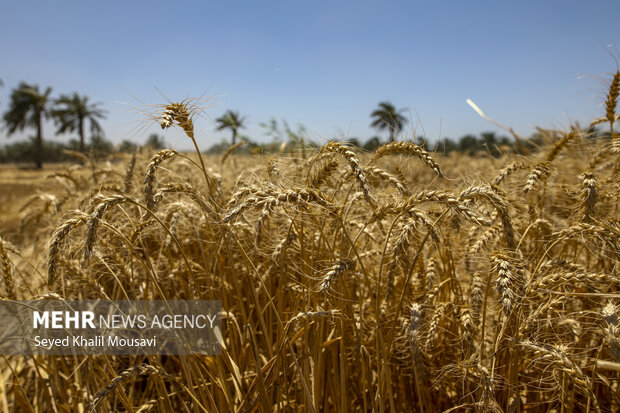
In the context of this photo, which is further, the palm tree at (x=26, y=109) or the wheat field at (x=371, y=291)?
the palm tree at (x=26, y=109)

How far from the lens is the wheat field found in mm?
1385

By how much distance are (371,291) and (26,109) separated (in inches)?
1602

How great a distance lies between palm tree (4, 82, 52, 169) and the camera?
3116cm

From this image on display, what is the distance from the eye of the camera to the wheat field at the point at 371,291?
4.54 ft

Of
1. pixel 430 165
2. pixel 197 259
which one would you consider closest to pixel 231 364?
pixel 430 165

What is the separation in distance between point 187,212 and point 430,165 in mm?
1366

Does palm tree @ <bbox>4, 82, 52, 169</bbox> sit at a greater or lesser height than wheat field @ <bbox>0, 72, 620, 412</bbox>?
greater

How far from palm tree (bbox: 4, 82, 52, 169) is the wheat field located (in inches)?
1430

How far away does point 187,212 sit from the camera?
209 cm

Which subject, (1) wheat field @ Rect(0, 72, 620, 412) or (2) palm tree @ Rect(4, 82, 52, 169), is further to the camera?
(2) palm tree @ Rect(4, 82, 52, 169)

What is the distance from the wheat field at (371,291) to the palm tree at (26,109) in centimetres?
3631

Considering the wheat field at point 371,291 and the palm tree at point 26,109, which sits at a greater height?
the palm tree at point 26,109

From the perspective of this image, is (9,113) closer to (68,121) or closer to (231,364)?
(68,121)

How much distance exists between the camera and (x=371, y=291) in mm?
1763
